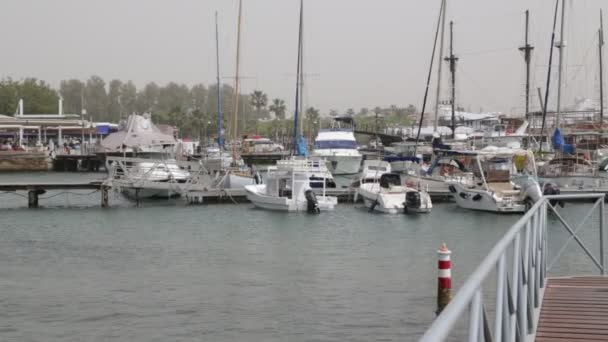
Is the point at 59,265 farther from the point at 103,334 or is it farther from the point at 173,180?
the point at 173,180

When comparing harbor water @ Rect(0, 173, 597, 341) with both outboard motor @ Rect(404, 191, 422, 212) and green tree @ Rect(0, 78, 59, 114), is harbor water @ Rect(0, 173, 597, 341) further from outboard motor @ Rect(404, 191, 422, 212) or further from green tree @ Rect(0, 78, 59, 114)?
green tree @ Rect(0, 78, 59, 114)

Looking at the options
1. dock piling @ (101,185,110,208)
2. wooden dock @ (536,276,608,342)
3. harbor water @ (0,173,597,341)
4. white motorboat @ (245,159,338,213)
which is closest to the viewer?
wooden dock @ (536,276,608,342)

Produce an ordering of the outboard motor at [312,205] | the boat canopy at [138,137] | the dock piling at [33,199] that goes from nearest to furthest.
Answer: the outboard motor at [312,205] < the dock piling at [33,199] < the boat canopy at [138,137]

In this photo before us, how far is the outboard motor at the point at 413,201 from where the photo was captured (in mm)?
46000

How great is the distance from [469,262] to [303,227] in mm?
13226

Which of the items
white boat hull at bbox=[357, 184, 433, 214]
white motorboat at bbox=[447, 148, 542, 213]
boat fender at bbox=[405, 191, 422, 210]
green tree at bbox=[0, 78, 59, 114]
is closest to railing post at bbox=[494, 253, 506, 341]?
white motorboat at bbox=[447, 148, 542, 213]

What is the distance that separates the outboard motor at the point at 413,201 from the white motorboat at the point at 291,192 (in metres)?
4.02

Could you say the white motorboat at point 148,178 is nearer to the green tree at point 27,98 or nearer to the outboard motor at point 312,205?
the outboard motor at point 312,205

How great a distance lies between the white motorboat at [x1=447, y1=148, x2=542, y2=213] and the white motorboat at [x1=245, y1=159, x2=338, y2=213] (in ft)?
23.8

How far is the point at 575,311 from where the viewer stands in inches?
428

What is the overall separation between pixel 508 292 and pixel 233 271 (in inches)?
797

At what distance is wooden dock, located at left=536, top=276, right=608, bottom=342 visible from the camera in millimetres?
9539

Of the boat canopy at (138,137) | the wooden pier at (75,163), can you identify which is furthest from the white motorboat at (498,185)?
the wooden pier at (75,163)

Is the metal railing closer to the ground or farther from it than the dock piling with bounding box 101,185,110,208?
farther from it
